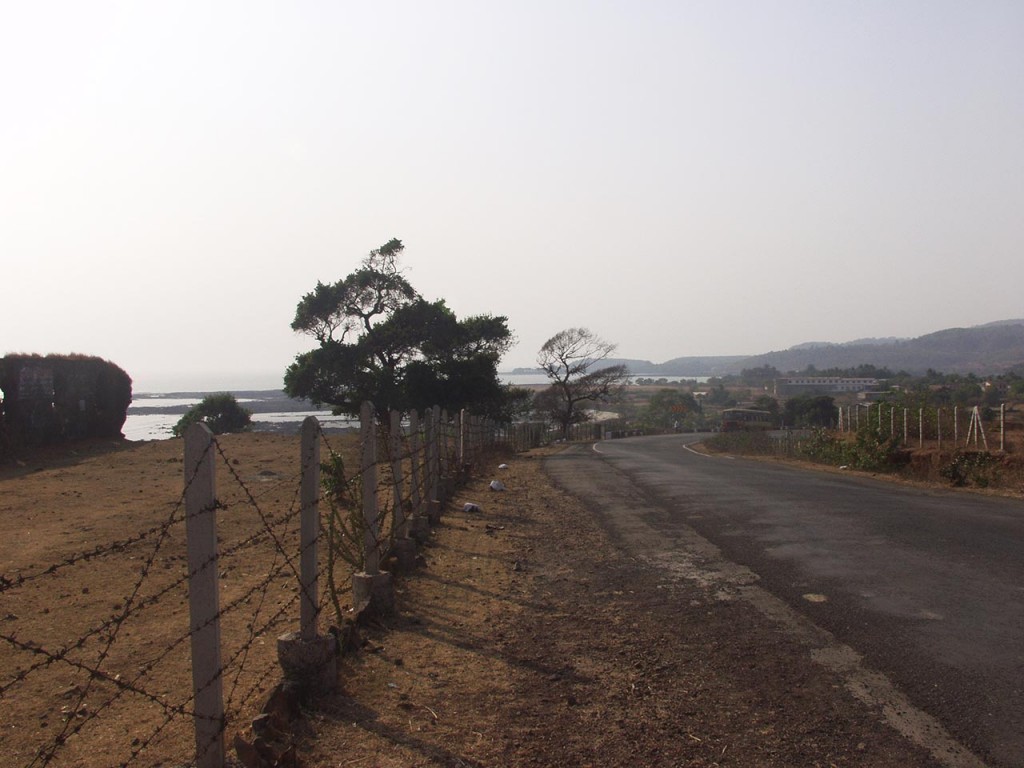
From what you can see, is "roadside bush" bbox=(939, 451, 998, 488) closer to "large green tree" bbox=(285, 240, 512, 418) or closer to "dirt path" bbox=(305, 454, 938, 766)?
"dirt path" bbox=(305, 454, 938, 766)

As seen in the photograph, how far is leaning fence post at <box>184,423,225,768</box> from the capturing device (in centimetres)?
386

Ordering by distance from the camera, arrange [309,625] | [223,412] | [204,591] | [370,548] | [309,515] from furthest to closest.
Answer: [223,412], [370,548], [309,515], [309,625], [204,591]

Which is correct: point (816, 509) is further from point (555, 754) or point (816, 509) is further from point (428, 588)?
point (555, 754)

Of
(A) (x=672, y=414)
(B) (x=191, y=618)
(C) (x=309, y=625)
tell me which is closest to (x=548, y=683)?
(C) (x=309, y=625)

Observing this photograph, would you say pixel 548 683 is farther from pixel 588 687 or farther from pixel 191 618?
pixel 191 618

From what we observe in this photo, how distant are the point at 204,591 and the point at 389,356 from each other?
38411 millimetres

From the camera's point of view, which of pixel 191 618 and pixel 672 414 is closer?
pixel 191 618

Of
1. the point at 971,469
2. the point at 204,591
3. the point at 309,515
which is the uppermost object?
the point at 309,515

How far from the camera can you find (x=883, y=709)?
4926mm

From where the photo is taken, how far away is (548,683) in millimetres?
5527

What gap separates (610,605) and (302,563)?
318cm

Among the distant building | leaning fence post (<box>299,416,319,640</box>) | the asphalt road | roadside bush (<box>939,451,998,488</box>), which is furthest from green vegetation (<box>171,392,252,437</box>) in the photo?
the distant building

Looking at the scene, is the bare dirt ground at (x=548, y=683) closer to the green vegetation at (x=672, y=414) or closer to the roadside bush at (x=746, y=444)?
the roadside bush at (x=746, y=444)

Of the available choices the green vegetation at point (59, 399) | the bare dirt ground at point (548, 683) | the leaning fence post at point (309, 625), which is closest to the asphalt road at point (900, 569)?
the bare dirt ground at point (548, 683)
